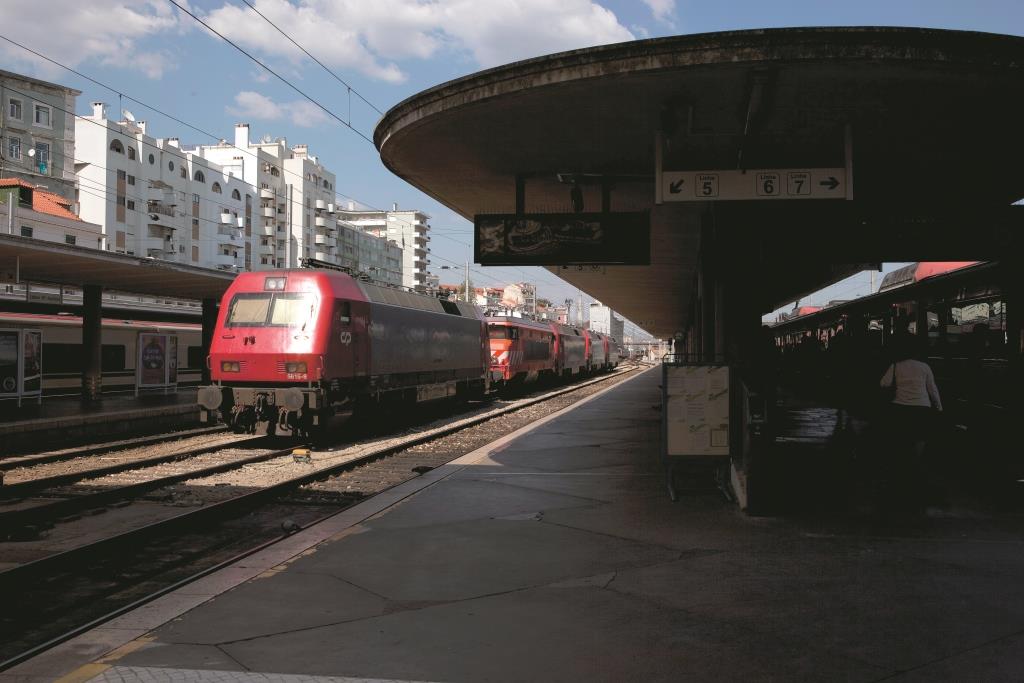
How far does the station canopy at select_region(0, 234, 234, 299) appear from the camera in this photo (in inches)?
607

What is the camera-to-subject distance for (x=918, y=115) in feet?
26.1

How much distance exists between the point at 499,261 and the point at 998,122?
5546mm

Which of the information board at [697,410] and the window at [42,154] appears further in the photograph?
the window at [42,154]

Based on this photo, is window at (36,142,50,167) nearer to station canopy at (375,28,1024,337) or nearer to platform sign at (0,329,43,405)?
platform sign at (0,329,43,405)

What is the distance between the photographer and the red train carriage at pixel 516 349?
29.1m

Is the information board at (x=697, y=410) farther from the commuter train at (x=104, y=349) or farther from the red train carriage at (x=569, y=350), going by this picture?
the red train carriage at (x=569, y=350)

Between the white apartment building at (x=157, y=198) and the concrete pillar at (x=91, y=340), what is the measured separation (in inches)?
1554

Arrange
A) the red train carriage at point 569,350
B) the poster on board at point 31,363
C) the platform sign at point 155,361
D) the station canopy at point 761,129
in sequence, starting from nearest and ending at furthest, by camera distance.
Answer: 1. the station canopy at point 761,129
2. the poster on board at point 31,363
3. the platform sign at point 155,361
4. the red train carriage at point 569,350

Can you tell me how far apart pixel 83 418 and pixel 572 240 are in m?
10.3

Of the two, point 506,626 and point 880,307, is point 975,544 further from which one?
point 880,307

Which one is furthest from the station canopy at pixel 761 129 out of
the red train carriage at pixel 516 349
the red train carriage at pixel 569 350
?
the red train carriage at pixel 569 350

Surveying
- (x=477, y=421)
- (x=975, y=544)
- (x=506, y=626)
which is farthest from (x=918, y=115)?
(x=477, y=421)

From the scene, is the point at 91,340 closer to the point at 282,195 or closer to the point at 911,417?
the point at 911,417

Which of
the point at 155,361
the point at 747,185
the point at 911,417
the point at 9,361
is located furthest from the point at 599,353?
the point at 747,185
